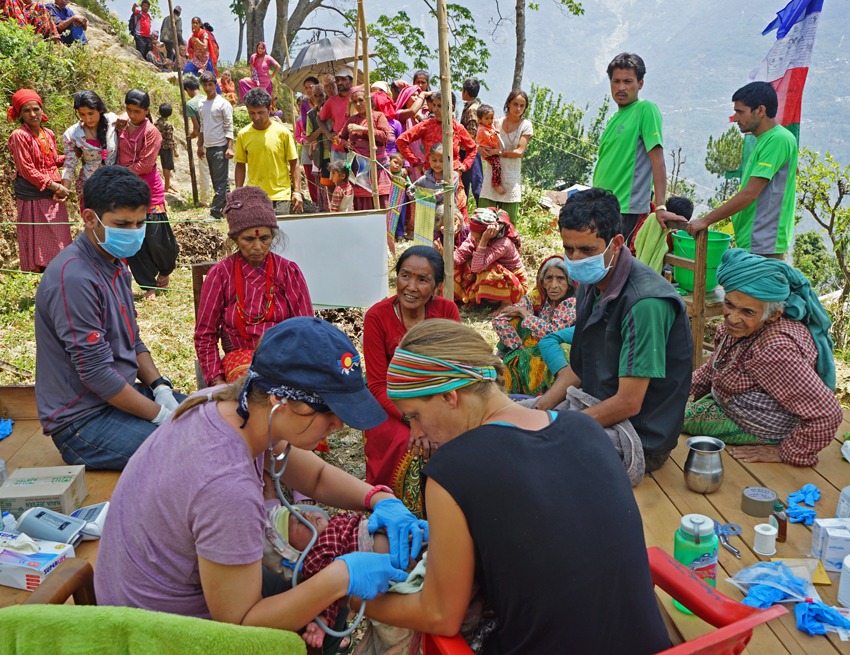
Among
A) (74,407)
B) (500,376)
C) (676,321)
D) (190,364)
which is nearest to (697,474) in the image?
(676,321)

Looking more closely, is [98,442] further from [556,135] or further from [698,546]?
[556,135]

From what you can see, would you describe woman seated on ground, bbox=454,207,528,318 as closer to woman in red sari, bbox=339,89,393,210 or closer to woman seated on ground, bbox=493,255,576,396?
woman in red sari, bbox=339,89,393,210

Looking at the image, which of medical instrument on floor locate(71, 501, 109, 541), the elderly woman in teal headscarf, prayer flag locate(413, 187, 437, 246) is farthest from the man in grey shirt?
the elderly woman in teal headscarf

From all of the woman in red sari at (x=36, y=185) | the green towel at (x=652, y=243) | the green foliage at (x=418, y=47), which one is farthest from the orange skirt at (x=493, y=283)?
the green foliage at (x=418, y=47)

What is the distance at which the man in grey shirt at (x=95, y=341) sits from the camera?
2.75m

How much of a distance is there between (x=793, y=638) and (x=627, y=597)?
2.80 feet

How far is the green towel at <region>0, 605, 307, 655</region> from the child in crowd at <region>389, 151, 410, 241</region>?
19.0ft

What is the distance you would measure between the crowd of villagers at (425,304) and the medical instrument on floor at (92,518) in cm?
101

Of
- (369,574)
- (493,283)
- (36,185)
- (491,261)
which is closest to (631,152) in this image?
(491,261)

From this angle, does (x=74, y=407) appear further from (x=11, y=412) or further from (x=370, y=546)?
(x=370, y=546)

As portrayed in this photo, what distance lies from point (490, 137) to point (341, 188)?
194cm

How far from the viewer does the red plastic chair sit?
1.40 metres

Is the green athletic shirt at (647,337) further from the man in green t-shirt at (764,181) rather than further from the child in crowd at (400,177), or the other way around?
the child in crowd at (400,177)

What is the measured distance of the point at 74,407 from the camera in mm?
2844
